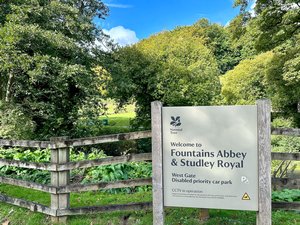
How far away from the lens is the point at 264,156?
11.2 ft

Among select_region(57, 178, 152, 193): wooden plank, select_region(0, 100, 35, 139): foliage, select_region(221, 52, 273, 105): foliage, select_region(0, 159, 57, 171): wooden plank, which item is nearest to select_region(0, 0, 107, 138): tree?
select_region(0, 100, 35, 139): foliage

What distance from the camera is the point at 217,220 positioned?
4.21 meters

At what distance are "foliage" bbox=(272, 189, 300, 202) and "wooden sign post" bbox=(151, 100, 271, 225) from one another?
1787mm

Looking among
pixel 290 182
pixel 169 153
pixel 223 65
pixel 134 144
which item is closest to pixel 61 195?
pixel 169 153

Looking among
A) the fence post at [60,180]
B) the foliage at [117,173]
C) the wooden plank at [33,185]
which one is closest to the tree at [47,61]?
the foliage at [117,173]

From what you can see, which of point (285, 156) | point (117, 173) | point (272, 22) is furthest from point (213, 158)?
point (272, 22)

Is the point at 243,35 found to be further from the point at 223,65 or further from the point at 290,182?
the point at 223,65

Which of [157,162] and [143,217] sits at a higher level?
[157,162]

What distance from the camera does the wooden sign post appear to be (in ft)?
11.3

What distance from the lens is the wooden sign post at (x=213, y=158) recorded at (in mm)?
3430

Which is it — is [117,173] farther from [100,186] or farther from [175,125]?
[175,125]

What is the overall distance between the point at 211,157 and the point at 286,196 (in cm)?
235

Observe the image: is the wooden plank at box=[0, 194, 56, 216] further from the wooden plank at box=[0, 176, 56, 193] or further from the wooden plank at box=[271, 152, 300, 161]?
the wooden plank at box=[271, 152, 300, 161]

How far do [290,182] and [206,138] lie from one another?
133 cm
